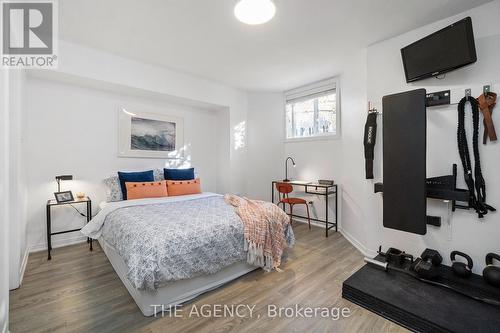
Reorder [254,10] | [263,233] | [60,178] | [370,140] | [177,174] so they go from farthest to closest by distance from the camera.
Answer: [177,174] < [60,178] < [370,140] < [263,233] < [254,10]

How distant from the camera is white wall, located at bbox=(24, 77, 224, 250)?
9.35 ft

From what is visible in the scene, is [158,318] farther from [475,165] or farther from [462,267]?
[475,165]

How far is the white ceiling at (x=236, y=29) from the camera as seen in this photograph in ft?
6.71

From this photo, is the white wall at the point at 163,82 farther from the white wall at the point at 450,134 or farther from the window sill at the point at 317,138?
the white wall at the point at 450,134

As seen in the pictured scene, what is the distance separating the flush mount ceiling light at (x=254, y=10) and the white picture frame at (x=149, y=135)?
2.42m

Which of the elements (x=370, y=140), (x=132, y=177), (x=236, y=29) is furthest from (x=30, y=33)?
(x=370, y=140)

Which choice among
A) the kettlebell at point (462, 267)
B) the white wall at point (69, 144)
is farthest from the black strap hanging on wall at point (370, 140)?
the white wall at point (69, 144)

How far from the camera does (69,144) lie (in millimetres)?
3072

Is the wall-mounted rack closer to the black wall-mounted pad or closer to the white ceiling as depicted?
the black wall-mounted pad

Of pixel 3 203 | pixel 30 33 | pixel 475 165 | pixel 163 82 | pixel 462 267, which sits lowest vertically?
pixel 462 267

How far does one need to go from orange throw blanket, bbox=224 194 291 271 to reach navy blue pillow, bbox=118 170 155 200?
1.63 meters

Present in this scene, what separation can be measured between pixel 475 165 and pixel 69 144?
15.5 feet

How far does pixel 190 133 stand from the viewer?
4.34m

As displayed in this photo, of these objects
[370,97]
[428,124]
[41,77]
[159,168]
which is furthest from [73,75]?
[428,124]
